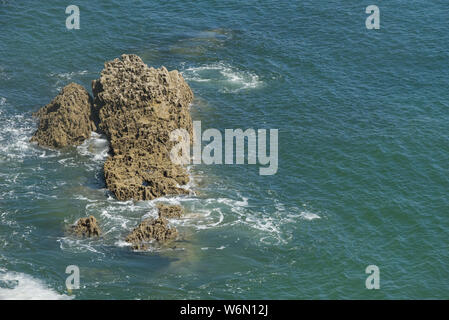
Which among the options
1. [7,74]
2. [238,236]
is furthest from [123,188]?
[7,74]

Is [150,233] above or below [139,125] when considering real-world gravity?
below

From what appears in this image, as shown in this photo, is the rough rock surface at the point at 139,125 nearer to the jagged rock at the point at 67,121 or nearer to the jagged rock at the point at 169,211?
the jagged rock at the point at 67,121

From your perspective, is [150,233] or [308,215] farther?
[308,215]

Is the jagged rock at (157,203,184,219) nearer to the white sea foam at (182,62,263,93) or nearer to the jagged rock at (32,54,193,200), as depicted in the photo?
the jagged rock at (32,54,193,200)

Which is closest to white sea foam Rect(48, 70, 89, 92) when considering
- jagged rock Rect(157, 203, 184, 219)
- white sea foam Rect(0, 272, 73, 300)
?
jagged rock Rect(157, 203, 184, 219)

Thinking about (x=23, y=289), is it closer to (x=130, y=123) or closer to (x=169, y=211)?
(x=169, y=211)

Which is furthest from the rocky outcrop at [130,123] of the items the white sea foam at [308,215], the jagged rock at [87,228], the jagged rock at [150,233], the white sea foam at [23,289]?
the white sea foam at [23,289]

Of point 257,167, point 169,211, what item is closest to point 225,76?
point 257,167
